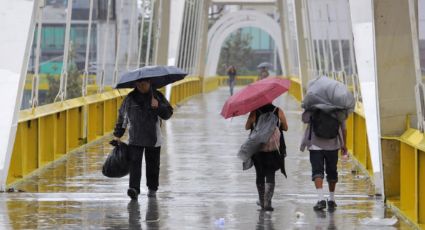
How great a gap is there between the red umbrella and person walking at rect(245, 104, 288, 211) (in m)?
0.18

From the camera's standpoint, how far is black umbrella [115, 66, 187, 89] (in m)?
12.3

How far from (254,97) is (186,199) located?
160cm

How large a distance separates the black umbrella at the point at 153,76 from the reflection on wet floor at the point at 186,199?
3.92 ft

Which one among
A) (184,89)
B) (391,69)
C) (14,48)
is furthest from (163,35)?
(391,69)

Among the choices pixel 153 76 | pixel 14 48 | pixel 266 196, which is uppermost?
pixel 14 48

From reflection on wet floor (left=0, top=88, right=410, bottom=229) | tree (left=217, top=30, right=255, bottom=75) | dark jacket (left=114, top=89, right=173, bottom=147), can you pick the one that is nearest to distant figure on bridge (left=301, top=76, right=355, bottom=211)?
reflection on wet floor (left=0, top=88, right=410, bottom=229)

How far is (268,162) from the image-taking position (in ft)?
38.2

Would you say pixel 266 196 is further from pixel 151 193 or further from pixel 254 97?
pixel 151 193

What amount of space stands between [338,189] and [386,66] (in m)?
2.03

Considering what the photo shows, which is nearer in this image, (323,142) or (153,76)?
Answer: (323,142)

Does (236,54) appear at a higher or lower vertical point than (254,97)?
higher

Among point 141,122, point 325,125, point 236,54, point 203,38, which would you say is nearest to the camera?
point 325,125

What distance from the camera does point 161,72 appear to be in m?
12.5

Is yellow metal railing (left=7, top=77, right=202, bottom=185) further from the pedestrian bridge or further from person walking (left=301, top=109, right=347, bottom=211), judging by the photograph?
person walking (left=301, top=109, right=347, bottom=211)
